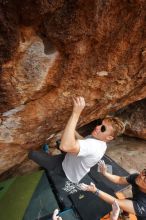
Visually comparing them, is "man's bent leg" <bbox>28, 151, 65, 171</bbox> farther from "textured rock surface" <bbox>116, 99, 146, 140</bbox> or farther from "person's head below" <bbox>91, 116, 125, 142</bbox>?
"textured rock surface" <bbox>116, 99, 146, 140</bbox>

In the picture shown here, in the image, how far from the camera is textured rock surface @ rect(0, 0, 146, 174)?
230 cm

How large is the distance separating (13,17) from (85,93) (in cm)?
159

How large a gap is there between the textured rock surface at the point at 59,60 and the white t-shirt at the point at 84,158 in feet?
2.33

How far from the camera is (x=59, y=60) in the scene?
9.16ft

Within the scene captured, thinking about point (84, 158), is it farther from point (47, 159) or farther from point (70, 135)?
point (47, 159)

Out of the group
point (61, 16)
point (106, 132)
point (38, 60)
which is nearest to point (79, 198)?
point (106, 132)

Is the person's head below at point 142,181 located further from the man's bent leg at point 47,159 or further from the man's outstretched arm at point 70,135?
the man's bent leg at point 47,159

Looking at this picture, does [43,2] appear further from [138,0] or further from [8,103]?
[8,103]

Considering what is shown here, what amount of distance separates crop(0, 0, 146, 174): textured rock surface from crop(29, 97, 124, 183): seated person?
42cm

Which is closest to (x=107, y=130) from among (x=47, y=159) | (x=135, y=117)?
(x=47, y=159)

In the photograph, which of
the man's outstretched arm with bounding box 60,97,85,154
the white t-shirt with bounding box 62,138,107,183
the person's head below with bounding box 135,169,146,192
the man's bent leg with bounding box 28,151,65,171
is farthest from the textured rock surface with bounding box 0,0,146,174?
the person's head below with bounding box 135,169,146,192

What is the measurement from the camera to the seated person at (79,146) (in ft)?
8.48

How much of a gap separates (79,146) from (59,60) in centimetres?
97

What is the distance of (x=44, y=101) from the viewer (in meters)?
3.32
